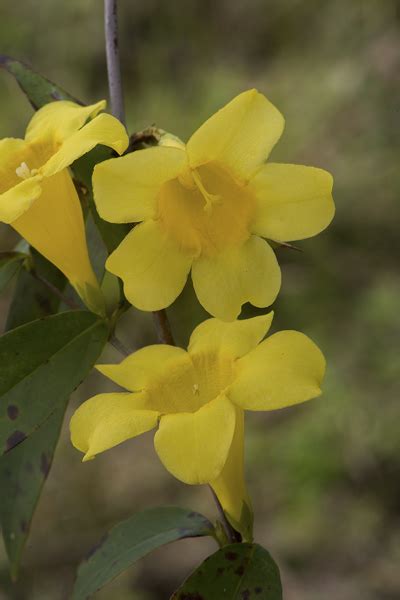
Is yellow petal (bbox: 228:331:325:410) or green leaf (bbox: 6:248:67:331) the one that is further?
green leaf (bbox: 6:248:67:331)

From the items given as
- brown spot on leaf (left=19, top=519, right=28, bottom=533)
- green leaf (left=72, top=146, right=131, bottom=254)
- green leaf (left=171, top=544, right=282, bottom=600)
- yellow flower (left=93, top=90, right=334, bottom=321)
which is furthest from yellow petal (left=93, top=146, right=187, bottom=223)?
brown spot on leaf (left=19, top=519, right=28, bottom=533)

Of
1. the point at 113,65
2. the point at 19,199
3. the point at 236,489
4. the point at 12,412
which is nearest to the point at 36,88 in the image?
the point at 113,65

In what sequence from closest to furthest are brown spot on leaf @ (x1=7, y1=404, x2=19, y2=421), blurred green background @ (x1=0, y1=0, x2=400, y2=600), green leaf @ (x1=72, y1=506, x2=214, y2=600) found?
1. brown spot on leaf @ (x1=7, y1=404, x2=19, y2=421)
2. green leaf @ (x1=72, y1=506, x2=214, y2=600)
3. blurred green background @ (x1=0, y1=0, x2=400, y2=600)

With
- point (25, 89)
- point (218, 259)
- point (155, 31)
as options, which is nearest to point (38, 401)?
point (218, 259)

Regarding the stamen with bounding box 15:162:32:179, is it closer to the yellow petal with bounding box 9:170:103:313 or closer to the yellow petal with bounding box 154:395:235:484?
the yellow petal with bounding box 9:170:103:313

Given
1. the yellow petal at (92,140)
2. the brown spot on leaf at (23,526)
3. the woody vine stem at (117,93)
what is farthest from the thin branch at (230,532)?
the yellow petal at (92,140)

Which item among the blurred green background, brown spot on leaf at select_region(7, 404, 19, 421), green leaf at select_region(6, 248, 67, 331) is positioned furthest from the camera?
the blurred green background

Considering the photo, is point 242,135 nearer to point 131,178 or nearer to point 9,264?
point 131,178
